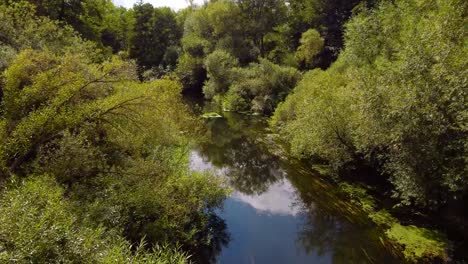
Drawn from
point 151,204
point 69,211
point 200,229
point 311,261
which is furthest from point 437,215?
point 69,211

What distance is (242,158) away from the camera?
26.4 meters

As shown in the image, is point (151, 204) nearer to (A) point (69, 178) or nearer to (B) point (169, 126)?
(A) point (69, 178)

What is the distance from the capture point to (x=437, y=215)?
50.2 feet

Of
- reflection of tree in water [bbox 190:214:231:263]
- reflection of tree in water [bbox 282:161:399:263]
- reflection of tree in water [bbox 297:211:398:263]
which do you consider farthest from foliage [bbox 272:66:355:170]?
reflection of tree in water [bbox 190:214:231:263]

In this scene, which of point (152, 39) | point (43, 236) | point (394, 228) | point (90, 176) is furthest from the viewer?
point (152, 39)

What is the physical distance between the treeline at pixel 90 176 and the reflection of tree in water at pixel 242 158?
5.82 meters

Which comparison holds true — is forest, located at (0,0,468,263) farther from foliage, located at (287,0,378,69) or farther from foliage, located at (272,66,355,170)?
foliage, located at (287,0,378,69)

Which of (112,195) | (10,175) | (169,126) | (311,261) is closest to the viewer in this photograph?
(10,175)

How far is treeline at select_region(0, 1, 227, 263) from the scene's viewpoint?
7605mm

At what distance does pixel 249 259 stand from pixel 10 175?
376 inches

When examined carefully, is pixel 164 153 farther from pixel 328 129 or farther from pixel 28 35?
pixel 28 35

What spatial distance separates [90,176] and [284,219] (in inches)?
392

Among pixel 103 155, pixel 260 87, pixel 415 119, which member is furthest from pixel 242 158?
pixel 260 87

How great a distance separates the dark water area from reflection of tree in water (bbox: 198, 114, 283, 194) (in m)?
0.07
